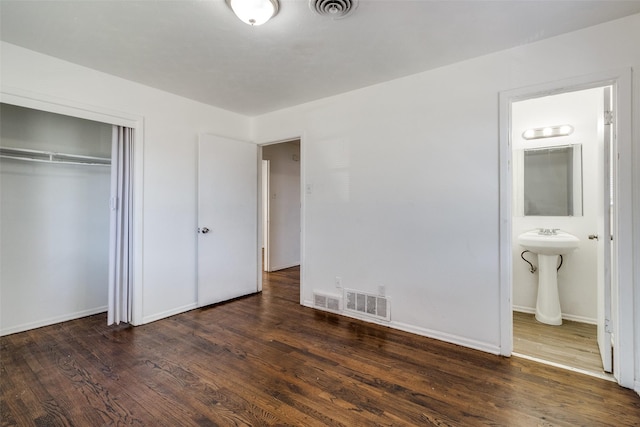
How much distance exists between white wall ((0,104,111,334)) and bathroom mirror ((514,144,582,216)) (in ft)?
16.2

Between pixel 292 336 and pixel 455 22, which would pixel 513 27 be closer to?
pixel 455 22

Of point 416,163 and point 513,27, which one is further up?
point 513,27

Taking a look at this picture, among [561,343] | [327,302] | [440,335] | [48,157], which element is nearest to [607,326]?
[561,343]

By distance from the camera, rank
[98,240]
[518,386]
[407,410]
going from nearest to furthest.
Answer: [407,410] → [518,386] → [98,240]

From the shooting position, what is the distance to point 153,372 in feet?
6.80

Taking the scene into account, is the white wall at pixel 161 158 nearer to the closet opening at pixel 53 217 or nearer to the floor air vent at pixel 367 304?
the closet opening at pixel 53 217

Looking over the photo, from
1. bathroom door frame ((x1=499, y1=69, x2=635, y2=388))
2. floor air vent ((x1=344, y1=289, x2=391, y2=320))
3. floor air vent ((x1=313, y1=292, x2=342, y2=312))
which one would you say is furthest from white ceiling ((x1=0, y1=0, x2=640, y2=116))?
floor air vent ((x1=313, y1=292, x2=342, y2=312))

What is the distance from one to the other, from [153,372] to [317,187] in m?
2.30

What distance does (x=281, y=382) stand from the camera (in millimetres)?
1938

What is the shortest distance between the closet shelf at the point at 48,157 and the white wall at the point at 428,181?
8.00 feet

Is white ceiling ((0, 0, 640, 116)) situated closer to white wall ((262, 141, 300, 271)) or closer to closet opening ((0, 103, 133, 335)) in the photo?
closet opening ((0, 103, 133, 335))

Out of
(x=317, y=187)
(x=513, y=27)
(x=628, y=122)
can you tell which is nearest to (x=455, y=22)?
(x=513, y=27)

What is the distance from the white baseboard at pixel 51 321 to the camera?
2.72 metres

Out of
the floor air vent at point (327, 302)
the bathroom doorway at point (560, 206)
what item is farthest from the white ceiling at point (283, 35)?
the floor air vent at point (327, 302)
